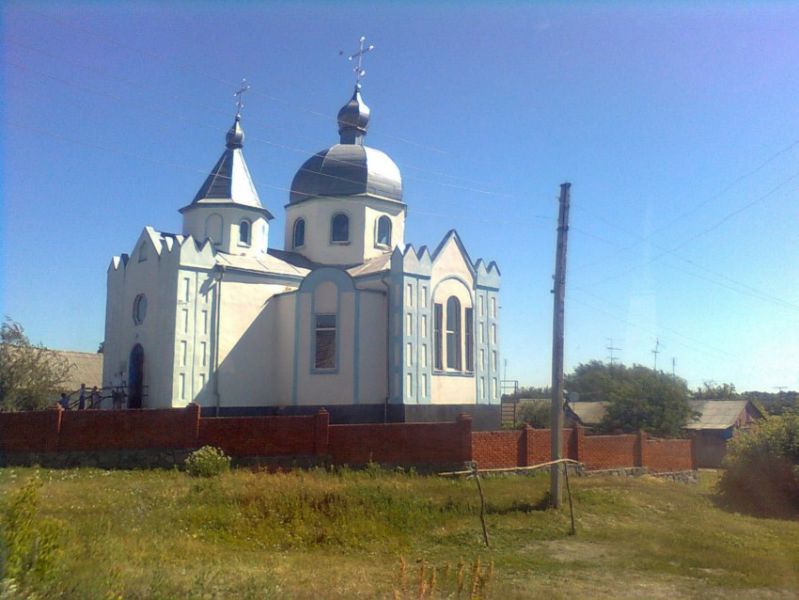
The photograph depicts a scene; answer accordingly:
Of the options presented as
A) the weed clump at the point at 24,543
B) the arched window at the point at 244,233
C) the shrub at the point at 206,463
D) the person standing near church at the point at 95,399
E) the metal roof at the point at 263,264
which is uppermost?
the arched window at the point at 244,233

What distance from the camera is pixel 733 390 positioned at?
7231 centimetres

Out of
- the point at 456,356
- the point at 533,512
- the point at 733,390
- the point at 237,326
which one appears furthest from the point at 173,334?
the point at 733,390

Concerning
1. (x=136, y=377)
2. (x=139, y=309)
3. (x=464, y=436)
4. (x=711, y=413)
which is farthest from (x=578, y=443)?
(x=711, y=413)

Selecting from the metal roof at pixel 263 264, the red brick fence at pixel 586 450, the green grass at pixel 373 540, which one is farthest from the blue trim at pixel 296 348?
the red brick fence at pixel 586 450

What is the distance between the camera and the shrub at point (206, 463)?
56.7 ft

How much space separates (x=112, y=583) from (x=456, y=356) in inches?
743

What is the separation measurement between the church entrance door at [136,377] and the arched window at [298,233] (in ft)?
25.4

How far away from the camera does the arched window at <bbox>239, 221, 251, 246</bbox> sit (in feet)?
87.6

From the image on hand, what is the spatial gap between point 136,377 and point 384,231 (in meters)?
10.7

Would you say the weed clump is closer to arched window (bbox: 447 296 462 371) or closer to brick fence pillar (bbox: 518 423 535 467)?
brick fence pillar (bbox: 518 423 535 467)

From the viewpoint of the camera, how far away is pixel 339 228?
28031 millimetres

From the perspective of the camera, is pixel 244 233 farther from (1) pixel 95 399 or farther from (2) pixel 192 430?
(2) pixel 192 430

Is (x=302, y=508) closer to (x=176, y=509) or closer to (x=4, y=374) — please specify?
(x=176, y=509)

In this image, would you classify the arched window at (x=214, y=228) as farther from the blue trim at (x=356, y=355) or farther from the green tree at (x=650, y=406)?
the green tree at (x=650, y=406)
